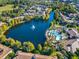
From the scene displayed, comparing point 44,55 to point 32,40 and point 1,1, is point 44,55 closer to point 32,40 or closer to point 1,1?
point 32,40

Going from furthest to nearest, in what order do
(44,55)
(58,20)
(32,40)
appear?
(58,20) → (32,40) → (44,55)

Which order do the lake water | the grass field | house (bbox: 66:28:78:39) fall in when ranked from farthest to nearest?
the grass field → the lake water → house (bbox: 66:28:78:39)

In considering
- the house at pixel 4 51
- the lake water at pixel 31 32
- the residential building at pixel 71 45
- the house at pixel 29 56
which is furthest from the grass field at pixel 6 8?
the house at pixel 29 56

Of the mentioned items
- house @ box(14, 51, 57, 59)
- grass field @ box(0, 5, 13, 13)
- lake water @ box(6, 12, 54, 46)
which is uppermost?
grass field @ box(0, 5, 13, 13)

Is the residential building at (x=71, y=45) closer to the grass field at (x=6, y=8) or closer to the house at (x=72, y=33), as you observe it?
the house at (x=72, y=33)

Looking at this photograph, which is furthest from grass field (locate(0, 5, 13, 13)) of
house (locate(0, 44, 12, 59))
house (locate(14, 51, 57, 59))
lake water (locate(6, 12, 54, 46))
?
house (locate(14, 51, 57, 59))

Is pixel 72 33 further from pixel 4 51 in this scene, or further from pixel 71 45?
pixel 4 51

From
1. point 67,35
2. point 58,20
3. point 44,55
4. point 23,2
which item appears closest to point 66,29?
point 67,35

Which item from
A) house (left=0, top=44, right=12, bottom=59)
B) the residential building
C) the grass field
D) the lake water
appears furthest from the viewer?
the grass field

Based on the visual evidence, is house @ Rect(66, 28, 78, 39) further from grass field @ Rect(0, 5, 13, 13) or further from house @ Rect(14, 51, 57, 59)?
grass field @ Rect(0, 5, 13, 13)
